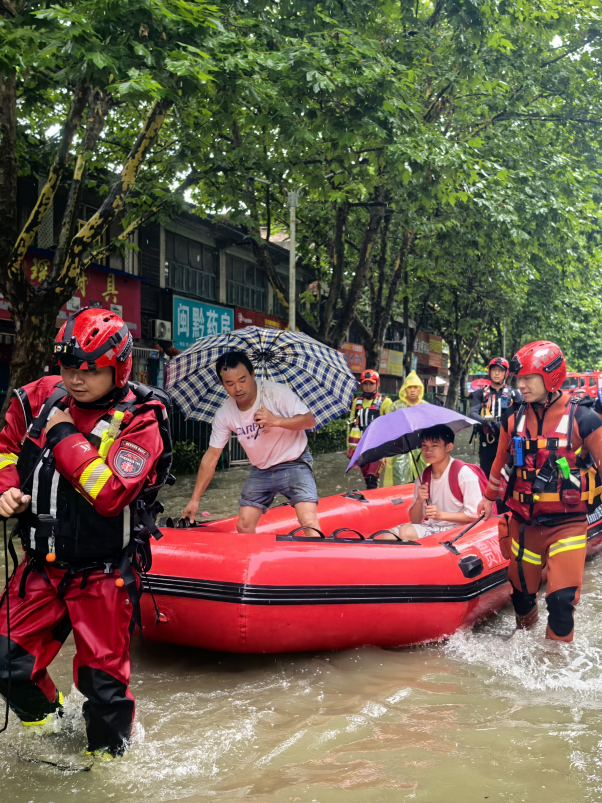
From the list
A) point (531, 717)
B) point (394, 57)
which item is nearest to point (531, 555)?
point (531, 717)

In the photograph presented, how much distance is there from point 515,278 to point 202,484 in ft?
41.3

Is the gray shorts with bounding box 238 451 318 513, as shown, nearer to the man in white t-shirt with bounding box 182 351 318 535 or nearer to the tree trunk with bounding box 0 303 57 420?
the man in white t-shirt with bounding box 182 351 318 535

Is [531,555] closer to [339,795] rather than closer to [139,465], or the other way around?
[339,795]

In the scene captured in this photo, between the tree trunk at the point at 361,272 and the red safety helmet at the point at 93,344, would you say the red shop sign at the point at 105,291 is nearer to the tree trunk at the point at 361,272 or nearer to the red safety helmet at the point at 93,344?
the tree trunk at the point at 361,272

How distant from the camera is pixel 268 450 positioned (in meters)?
4.90

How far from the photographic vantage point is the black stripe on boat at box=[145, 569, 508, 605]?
3.87 metres

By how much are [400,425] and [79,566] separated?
2.70 meters

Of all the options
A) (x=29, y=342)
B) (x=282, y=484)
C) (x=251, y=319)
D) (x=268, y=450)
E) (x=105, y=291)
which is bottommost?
(x=282, y=484)

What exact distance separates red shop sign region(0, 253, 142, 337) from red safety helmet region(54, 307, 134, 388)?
10.3 m

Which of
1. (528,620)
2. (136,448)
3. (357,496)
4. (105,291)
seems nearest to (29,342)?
(357,496)

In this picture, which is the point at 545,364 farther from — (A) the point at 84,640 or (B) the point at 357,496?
(B) the point at 357,496

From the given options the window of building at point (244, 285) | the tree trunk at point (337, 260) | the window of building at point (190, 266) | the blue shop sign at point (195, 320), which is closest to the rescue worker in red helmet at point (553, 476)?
the tree trunk at point (337, 260)

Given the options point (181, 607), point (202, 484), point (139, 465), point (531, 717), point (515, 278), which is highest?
point (515, 278)

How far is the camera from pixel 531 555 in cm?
404
